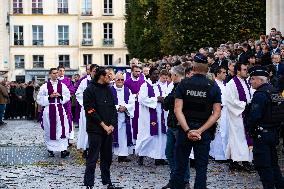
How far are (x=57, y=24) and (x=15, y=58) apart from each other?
6.14m

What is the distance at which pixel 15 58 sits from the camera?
88625 millimetres

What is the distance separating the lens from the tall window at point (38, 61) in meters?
88.9

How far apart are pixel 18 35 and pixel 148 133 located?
71921 mm

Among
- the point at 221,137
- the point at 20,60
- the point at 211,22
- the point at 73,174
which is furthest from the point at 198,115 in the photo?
the point at 20,60

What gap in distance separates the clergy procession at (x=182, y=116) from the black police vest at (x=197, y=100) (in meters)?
0.01

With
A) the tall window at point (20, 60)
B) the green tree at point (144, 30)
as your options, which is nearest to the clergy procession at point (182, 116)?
the green tree at point (144, 30)

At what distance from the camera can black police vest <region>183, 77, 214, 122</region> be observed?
11.7 meters

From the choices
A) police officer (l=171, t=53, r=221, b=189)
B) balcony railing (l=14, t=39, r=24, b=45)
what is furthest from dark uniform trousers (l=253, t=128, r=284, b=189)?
balcony railing (l=14, t=39, r=24, b=45)

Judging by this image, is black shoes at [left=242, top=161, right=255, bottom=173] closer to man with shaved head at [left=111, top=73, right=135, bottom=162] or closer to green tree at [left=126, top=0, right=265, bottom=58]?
man with shaved head at [left=111, top=73, right=135, bottom=162]

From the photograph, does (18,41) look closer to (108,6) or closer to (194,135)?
(108,6)

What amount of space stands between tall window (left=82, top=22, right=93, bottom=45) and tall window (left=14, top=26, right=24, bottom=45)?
686 centimetres

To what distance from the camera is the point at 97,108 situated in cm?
1427

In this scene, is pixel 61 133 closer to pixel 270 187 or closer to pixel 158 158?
pixel 158 158

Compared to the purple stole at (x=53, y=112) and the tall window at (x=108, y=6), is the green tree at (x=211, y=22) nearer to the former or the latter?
the purple stole at (x=53, y=112)
